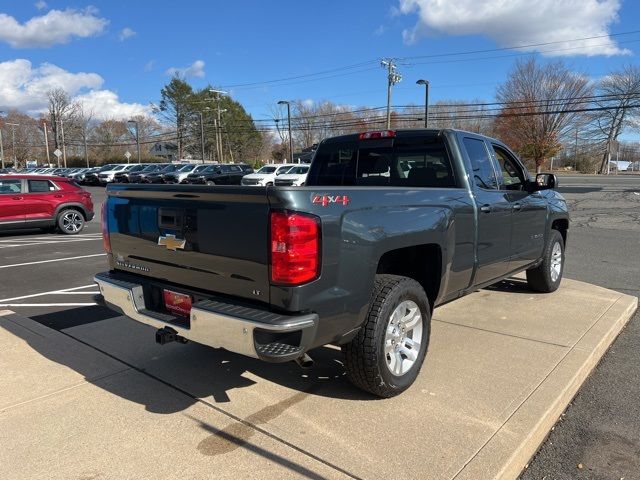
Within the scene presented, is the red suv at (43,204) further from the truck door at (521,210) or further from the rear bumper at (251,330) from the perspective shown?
the truck door at (521,210)

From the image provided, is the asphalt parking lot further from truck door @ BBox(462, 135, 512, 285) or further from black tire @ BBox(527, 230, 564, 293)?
truck door @ BBox(462, 135, 512, 285)

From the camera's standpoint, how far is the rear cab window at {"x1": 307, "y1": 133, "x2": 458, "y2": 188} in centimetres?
439

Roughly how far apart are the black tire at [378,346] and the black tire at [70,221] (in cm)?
1200

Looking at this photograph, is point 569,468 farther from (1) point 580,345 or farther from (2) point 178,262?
(2) point 178,262

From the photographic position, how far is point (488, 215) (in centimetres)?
445

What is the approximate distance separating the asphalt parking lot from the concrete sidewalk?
0.14 metres

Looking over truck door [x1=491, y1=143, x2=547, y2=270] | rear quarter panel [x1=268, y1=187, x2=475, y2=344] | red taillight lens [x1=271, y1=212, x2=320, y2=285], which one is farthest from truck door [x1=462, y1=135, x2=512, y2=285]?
red taillight lens [x1=271, y1=212, x2=320, y2=285]

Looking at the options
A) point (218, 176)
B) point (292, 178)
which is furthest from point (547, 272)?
point (218, 176)

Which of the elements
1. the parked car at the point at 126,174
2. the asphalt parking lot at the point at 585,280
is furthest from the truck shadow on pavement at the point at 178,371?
the parked car at the point at 126,174

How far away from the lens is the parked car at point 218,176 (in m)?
34.1

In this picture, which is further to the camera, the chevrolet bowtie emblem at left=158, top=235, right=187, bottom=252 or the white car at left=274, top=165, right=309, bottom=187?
the white car at left=274, top=165, right=309, bottom=187

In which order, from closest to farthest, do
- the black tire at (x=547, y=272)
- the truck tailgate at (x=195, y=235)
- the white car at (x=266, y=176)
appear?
the truck tailgate at (x=195, y=235) → the black tire at (x=547, y=272) → the white car at (x=266, y=176)

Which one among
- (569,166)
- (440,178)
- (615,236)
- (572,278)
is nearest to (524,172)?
(440,178)

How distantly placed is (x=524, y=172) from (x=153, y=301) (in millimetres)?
4141
